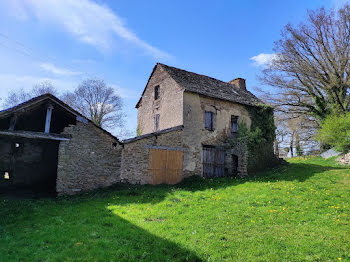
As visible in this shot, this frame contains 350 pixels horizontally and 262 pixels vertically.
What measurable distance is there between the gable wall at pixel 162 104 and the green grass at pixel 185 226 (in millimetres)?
6248

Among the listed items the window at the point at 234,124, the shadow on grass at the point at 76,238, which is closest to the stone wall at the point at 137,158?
the shadow on grass at the point at 76,238

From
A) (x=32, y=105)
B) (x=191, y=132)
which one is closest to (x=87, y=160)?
(x=32, y=105)

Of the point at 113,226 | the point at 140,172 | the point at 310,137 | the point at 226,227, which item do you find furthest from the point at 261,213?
the point at 310,137

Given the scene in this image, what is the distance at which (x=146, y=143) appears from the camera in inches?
528

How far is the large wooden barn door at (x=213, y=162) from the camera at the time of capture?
629 inches

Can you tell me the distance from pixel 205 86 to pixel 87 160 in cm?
1021

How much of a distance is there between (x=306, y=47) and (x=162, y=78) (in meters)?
13.3

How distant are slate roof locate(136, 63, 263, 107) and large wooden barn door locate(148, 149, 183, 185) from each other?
14.8ft

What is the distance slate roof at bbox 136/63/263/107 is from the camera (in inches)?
644

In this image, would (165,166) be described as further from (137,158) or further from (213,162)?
(213,162)

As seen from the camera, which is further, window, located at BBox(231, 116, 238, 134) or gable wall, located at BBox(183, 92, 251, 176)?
window, located at BBox(231, 116, 238, 134)

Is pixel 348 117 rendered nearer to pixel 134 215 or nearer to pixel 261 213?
pixel 261 213

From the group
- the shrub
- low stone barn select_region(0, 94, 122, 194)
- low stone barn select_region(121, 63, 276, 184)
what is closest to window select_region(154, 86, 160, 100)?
low stone barn select_region(121, 63, 276, 184)

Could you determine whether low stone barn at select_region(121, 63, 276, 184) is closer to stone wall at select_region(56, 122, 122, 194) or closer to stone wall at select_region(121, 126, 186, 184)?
stone wall at select_region(121, 126, 186, 184)
